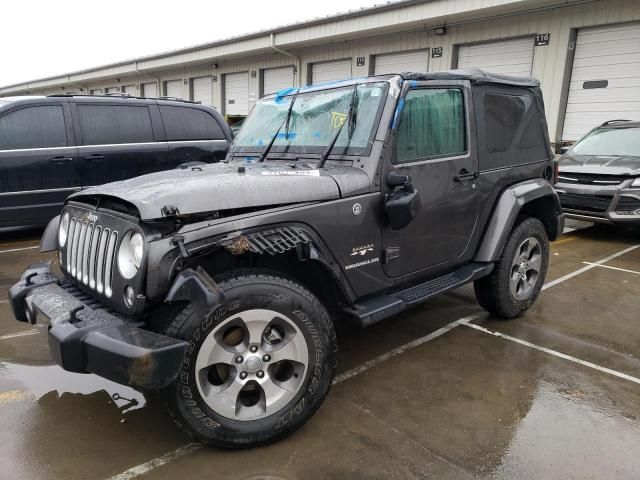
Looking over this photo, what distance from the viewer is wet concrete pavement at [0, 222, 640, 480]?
94.5 inches

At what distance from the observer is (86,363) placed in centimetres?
213

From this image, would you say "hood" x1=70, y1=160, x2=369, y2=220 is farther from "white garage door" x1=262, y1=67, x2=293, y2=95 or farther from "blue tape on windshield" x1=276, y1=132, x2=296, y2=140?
"white garage door" x1=262, y1=67, x2=293, y2=95

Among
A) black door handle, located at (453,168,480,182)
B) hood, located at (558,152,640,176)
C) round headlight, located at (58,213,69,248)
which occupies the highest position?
black door handle, located at (453,168,480,182)

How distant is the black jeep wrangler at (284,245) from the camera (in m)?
2.25

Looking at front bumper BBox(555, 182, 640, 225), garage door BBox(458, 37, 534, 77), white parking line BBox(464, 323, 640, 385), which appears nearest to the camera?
white parking line BBox(464, 323, 640, 385)

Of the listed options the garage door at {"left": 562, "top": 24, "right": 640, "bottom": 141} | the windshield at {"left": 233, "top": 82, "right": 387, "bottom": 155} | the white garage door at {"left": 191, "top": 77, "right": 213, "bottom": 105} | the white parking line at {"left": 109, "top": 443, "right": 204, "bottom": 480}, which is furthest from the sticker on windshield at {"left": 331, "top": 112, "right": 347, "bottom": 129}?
the white garage door at {"left": 191, "top": 77, "right": 213, "bottom": 105}

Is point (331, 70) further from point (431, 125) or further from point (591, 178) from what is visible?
point (431, 125)

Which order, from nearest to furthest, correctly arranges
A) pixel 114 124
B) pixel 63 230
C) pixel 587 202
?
pixel 63 230
pixel 114 124
pixel 587 202

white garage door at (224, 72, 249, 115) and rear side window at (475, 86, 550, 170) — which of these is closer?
rear side window at (475, 86, 550, 170)

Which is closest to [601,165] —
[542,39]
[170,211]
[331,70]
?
[542,39]

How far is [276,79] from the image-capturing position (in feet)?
60.3

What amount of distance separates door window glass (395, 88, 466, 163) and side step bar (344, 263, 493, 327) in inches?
36.1

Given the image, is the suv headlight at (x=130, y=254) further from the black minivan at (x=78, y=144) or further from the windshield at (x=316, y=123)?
the black minivan at (x=78, y=144)

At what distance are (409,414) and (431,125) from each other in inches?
77.1
